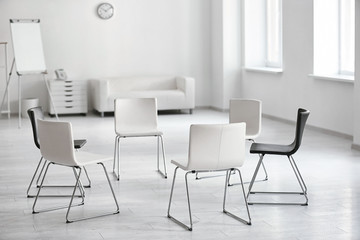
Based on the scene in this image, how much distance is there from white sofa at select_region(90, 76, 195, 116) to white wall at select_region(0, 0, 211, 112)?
15.0 inches

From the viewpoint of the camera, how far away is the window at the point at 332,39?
9.55m

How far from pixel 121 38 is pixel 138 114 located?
20.1 ft

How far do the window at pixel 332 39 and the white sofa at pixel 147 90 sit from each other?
3.17m

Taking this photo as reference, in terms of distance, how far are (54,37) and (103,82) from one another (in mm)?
1532

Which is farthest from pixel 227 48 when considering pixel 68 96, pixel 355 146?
pixel 355 146

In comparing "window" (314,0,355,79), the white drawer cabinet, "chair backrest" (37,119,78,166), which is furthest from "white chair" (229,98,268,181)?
the white drawer cabinet

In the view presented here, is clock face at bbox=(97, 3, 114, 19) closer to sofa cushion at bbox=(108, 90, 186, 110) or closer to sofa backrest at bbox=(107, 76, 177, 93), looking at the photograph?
sofa backrest at bbox=(107, 76, 177, 93)

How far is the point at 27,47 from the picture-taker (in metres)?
11.4

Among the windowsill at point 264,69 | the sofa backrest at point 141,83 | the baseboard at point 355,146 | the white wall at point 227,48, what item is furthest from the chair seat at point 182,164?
the white wall at point 227,48

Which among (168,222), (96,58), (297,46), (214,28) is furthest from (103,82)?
(168,222)

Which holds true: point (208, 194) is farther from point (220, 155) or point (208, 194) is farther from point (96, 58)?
point (96, 58)

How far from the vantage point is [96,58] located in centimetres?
1281

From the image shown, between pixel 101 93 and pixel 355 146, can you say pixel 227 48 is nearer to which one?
pixel 101 93

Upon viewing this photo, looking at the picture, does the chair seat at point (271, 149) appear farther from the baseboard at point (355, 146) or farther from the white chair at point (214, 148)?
the baseboard at point (355, 146)
